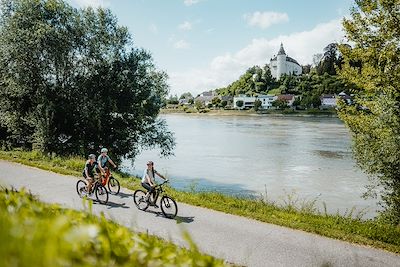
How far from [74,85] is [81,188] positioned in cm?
1501

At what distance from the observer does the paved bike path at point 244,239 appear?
974cm

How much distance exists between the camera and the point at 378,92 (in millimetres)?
15359

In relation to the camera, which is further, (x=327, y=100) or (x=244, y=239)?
(x=327, y=100)

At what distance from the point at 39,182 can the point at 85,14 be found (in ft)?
50.9

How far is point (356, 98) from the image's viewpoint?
1631 centimetres

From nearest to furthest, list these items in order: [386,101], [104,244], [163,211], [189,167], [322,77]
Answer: [104,244]
[163,211]
[386,101]
[189,167]
[322,77]

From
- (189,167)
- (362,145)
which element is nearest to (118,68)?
(189,167)

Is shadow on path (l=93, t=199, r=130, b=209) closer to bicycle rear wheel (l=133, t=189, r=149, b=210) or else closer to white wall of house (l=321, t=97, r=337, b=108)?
bicycle rear wheel (l=133, t=189, r=149, b=210)

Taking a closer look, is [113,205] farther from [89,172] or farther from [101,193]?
[89,172]

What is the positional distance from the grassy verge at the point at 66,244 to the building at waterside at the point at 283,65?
188 metres

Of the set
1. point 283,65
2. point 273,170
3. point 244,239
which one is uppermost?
point 283,65

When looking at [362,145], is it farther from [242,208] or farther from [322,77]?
[322,77]

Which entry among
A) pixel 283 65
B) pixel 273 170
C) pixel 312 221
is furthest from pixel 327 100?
pixel 312 221

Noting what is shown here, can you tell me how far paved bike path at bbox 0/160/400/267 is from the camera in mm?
9742
